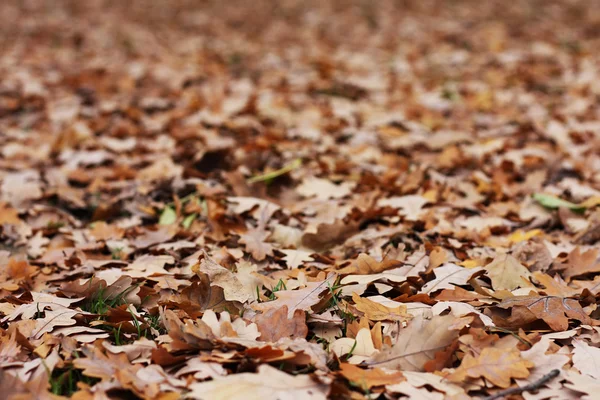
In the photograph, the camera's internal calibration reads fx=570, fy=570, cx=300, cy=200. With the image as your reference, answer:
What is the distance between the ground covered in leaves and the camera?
1644 mm

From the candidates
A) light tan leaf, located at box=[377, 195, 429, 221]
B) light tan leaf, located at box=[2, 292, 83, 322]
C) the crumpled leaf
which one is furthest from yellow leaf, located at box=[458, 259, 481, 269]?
light tan leaf, located at box=[2, 292, 83, 322]

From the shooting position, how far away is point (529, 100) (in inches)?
191

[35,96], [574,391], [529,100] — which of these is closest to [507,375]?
[574,391]

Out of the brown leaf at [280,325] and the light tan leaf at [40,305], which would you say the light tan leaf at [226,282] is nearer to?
the brown leaf at [280,325]

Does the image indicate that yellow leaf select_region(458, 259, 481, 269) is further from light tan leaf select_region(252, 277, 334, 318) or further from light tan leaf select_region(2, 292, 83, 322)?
light tan leaf select_region(2, 292, 83, 322)

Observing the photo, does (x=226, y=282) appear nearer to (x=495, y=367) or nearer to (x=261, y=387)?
(x=261, y=387)

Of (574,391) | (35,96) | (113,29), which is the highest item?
(113,29)

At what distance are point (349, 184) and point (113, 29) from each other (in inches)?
226

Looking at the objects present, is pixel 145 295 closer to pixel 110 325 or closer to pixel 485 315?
pixel 110 325

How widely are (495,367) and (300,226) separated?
1.28m

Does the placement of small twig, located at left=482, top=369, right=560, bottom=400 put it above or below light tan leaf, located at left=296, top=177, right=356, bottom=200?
below

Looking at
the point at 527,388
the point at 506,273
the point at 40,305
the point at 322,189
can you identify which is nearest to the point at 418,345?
the point at 527,388

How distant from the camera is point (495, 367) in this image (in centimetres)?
163

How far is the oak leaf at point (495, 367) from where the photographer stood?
160cm
